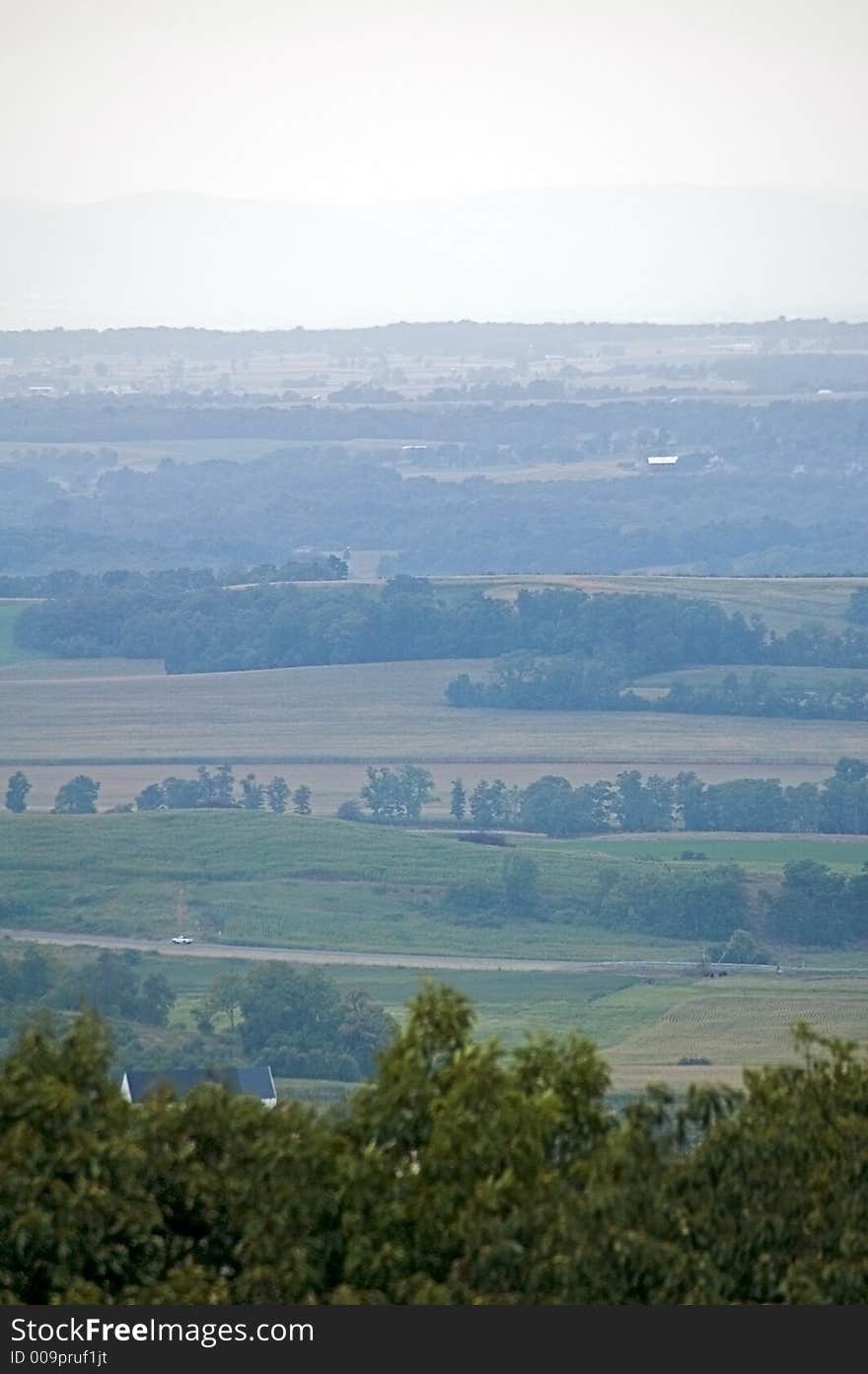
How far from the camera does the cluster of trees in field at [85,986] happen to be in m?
52.0

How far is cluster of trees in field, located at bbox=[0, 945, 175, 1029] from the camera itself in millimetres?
51969

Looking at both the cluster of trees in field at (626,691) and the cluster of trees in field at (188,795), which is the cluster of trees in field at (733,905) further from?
the cluster of trees in field at (626,691)

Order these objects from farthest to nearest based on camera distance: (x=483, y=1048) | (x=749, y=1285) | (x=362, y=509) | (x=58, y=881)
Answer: (x=362, y=509)
(x=58, y=881)
(x=483, y=1048)
(x=749, y=1285)

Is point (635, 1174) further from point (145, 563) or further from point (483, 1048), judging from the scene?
point (145, 563)

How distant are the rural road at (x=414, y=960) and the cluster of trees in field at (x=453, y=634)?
138ft

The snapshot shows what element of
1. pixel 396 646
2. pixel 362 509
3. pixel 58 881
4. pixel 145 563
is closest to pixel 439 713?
pixel 396 646

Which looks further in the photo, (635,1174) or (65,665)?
(65,665)

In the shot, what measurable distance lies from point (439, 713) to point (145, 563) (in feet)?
221

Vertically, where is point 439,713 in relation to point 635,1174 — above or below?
below

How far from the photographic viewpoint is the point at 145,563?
16825cm

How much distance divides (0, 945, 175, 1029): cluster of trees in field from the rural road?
12.5 ft

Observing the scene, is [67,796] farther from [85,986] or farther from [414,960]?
[85,986]

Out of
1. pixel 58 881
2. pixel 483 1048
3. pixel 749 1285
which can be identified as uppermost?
pixel 483 1048

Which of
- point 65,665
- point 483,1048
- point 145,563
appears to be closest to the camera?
point 483,1048
